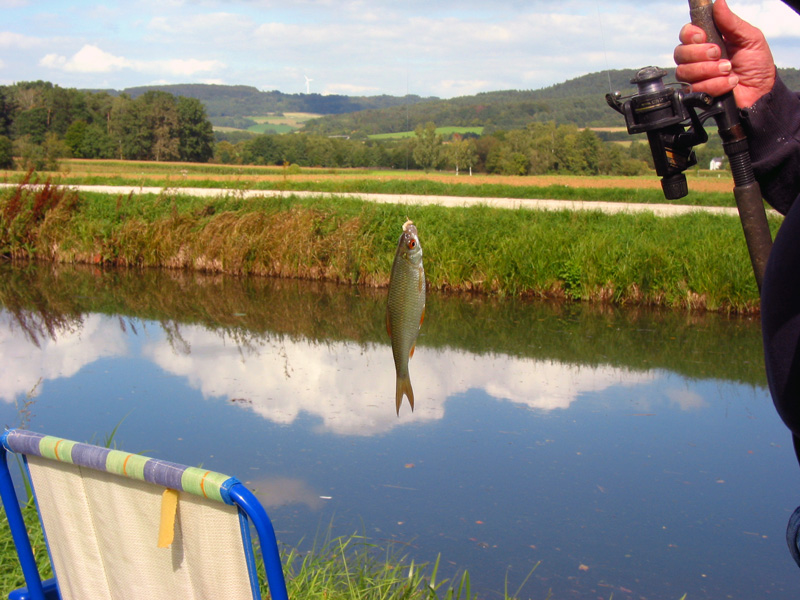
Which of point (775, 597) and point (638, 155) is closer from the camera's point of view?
point (775, 597)

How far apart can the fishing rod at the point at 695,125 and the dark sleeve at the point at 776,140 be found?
0.07 feet

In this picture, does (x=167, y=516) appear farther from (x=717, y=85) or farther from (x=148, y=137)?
(x=148, y=137)

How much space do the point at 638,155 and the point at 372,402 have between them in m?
38.8

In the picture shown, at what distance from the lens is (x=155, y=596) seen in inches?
64.1

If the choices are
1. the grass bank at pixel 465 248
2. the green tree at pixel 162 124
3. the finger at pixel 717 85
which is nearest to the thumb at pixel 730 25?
the finger at pixel 717 85

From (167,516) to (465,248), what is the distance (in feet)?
27.4

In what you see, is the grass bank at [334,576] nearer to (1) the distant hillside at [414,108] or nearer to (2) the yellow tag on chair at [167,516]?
(2) the yellow tag on chair at [167,516]

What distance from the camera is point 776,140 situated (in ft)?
5.37

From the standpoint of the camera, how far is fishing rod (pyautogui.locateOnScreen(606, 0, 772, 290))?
1.65 meters

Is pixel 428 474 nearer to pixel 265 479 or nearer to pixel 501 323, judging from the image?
pixel 265 479

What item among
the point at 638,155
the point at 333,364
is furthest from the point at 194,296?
the point at 638,155

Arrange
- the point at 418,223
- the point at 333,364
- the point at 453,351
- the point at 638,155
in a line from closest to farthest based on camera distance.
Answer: the point at 333,364 < the point at 453,351 < the point at 418,223 < the point at 638,155

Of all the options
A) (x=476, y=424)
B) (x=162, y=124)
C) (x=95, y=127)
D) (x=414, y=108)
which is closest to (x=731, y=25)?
(x=414, y=108)

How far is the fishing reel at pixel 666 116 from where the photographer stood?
1.70 m
